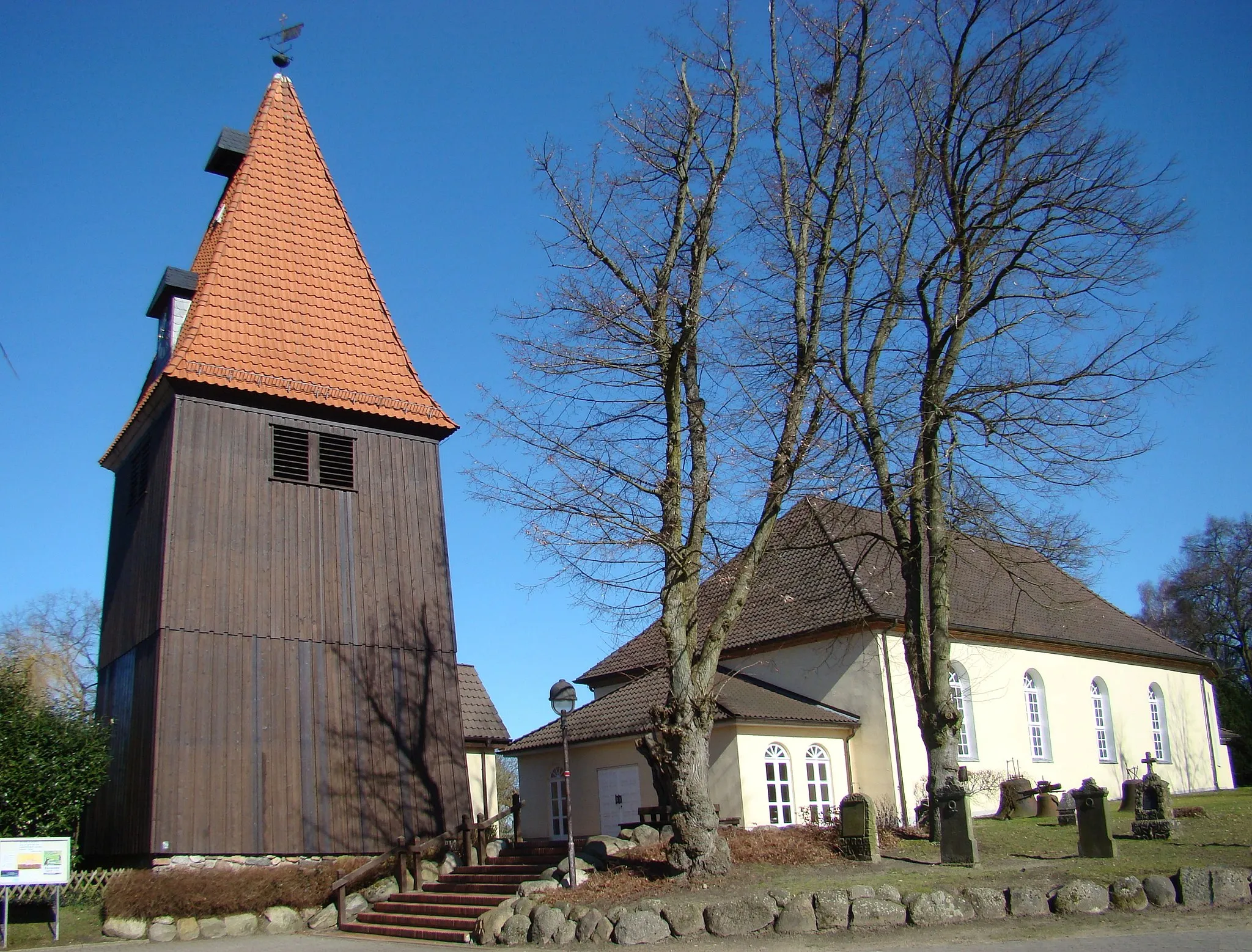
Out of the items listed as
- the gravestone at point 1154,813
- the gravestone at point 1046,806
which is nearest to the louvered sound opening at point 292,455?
the gravestone at point 1154,813

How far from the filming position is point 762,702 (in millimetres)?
21422

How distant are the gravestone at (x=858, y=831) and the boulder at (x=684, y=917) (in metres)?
3.88

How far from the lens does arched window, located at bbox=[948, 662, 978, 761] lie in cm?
2403

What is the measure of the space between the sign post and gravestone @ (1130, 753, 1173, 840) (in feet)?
49.8

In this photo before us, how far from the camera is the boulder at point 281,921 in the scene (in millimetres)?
15516

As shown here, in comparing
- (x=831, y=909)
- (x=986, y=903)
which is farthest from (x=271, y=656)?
(x=986, y=903)

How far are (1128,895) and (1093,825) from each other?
2.97m

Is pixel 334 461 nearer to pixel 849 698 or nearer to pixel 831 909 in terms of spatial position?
pixel 849 698

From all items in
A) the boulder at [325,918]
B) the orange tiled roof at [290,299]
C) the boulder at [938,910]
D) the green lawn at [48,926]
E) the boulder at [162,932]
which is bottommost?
the boulder at [325,918]

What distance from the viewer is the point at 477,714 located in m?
26.9

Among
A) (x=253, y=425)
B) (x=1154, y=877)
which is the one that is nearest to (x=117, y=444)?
(x=253, y=425)

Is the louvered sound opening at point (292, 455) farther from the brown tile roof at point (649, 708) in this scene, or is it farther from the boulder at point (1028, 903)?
the boulder at point (1028, 903)

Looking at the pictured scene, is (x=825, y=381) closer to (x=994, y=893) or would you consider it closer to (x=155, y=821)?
(x=994, y=893)

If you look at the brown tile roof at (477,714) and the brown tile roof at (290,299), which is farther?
the brown tile roof at (477,714)
